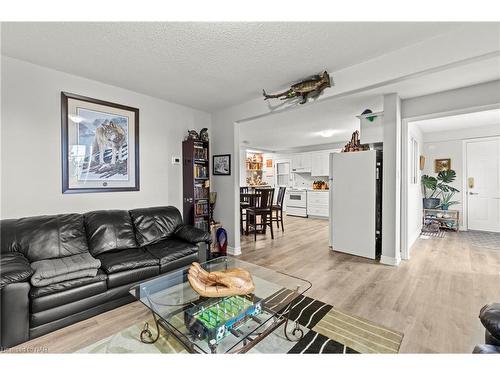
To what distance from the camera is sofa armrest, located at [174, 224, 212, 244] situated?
291 cm

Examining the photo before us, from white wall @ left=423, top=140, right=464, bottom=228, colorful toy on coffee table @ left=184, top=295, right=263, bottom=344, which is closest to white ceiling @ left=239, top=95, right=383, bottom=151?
white wall @ left=423, top=140, right=464, bottom=228

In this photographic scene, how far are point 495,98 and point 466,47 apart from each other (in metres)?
1.33

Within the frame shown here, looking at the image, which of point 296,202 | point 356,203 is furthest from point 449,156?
point 296,202

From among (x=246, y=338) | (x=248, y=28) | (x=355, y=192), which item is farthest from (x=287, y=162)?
(x=246, y=338)

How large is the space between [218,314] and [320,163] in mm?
6689

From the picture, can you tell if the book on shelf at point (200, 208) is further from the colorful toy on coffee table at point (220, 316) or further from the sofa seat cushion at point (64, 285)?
the colorful toy on coffee table at point (220, 316)

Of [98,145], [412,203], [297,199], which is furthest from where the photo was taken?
[297,199]

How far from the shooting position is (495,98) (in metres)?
2.72

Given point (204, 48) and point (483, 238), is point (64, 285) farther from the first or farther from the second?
point (483, 238)

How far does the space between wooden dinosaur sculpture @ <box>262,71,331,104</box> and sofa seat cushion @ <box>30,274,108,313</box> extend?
287cm

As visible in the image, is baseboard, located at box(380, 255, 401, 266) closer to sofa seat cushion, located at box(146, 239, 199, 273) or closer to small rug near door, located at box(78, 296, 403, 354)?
small rug near door, located at box(78, 296, 403, 354)

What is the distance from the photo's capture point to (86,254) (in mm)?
2281
